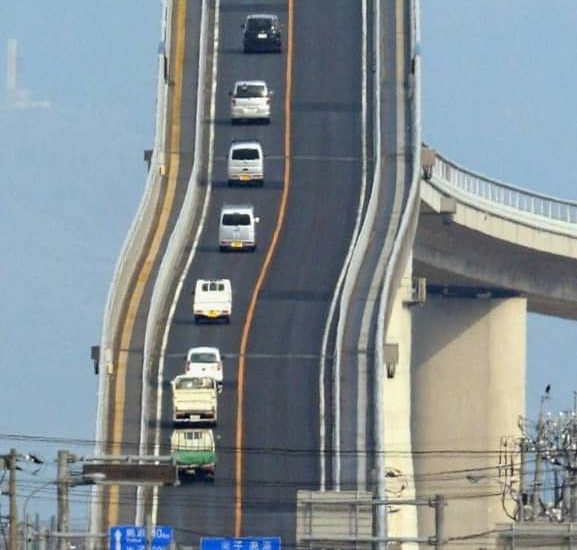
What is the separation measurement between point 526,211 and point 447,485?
2039cm

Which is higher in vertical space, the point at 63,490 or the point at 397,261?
the point at 397,261

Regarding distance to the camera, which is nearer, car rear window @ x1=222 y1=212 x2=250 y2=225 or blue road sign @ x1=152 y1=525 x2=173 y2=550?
blue road sign @ x1=152 y1=525 x2=173 y2=550

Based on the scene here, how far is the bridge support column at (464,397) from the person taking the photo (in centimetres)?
15238

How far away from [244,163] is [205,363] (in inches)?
757

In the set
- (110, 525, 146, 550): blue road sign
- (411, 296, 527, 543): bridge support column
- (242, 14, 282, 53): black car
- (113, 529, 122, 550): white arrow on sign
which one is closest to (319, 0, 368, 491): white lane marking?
(242, 14, 282, 53): black car

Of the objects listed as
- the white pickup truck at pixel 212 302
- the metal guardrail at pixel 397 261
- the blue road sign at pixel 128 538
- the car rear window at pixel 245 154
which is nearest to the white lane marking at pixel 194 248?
the white pickup truck at pixel 212 302

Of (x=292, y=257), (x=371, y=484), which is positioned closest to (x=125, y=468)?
(x=371, y=484)

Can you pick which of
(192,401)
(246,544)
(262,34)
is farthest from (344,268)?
(246,544)

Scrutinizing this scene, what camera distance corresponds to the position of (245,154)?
424 ft

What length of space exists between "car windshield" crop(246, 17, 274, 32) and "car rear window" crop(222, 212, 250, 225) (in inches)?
642

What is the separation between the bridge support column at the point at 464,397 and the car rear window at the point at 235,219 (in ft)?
94.6

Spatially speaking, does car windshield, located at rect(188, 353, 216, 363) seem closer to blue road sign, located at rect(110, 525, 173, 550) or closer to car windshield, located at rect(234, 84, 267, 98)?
blue road sign, located at rect(110, 525, 173, 550)

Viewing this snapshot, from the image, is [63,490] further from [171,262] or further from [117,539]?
[171,262]

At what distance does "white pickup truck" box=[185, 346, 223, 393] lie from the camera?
4392 inches
